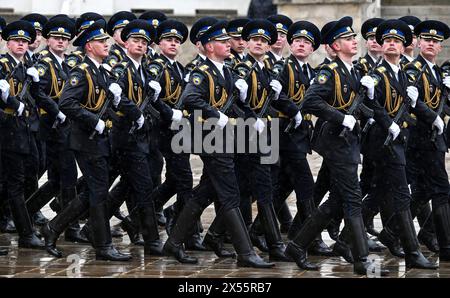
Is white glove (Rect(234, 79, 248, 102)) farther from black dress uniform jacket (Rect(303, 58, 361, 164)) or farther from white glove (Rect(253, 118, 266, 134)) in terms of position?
black dress uniform jacket (Rect(303, 58, 361, 164))

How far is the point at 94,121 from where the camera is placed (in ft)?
38.8

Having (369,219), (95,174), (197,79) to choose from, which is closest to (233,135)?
(197,79)

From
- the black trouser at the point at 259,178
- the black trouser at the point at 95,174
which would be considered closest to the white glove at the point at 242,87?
the black trouser at the point at 259,178

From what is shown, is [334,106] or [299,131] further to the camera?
[299,131]

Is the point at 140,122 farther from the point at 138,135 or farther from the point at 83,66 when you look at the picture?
the point at 83,66

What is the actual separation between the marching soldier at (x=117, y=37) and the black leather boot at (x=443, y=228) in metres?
3.23

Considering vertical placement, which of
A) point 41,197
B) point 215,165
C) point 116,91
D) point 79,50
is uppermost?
point 79,50

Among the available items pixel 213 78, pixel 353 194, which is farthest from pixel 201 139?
pixel 353 194

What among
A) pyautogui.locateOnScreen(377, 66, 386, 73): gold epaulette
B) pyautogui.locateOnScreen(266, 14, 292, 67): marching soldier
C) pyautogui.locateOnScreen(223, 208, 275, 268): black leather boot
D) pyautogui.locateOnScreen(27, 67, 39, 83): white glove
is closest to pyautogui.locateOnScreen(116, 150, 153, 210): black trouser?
pyautogui.locateOnScreen(223, 208, 275, 268): black leather boot

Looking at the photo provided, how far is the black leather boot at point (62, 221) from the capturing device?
12.3 meters

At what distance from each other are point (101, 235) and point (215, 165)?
1155 mm

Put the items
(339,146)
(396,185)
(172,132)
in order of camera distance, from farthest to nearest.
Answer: (172,132) → (396,185) → (339,146)
